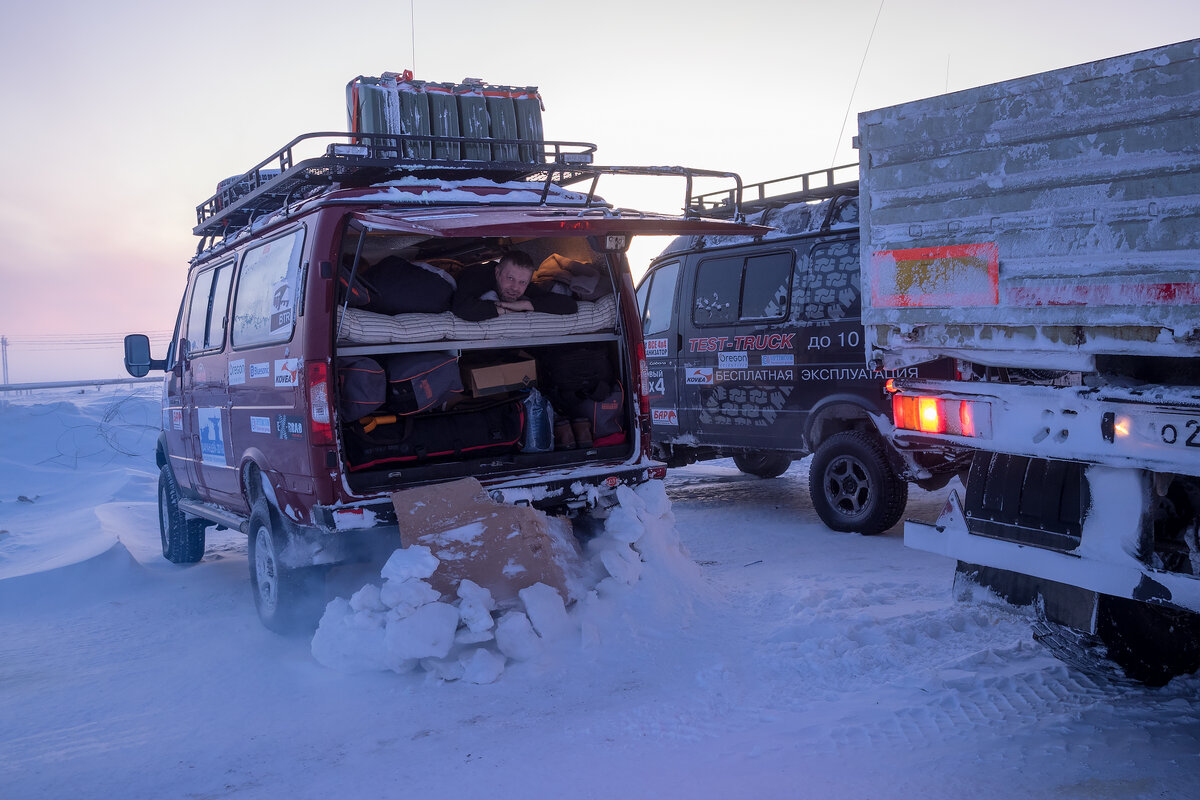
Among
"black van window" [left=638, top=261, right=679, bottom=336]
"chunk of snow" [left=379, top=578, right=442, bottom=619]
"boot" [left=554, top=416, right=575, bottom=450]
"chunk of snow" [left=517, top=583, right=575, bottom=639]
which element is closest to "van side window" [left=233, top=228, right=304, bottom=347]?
"chunk of snow" [left=379, top=578, right=442, bottom=619]

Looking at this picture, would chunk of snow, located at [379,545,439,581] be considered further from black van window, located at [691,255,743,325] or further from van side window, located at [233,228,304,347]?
black van window, located at [691,255,743,325]

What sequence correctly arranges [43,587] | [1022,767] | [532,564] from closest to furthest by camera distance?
[1022,767]
[532,564]
[43,587]

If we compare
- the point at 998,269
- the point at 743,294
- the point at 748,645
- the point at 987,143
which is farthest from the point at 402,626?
the point at 743,294

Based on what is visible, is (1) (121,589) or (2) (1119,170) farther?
(1) (121,589)

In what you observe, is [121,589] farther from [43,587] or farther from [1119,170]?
[1119,170]

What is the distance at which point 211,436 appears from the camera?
588 cm

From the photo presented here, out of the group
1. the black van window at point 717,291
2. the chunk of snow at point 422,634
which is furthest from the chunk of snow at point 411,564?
the black van window at point 717,291

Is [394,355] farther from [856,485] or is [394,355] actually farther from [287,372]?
[856,485]

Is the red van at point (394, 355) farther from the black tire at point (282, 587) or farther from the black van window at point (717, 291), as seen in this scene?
the black van window at point (717, 291)

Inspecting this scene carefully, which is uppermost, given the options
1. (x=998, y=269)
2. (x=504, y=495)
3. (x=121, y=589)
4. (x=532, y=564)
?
(x=998, y=269)

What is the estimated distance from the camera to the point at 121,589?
235 inches

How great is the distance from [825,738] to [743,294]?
15.1 ft

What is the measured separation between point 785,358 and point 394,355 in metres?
3.18

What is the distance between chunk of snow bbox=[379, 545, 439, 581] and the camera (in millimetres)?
4098
